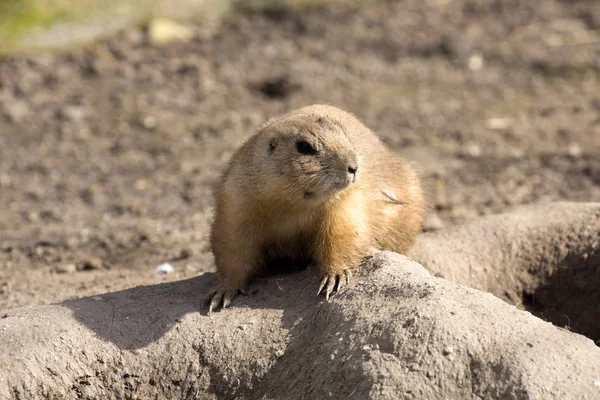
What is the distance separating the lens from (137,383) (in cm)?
486

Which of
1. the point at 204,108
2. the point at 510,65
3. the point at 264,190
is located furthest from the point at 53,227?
the point at 510,65

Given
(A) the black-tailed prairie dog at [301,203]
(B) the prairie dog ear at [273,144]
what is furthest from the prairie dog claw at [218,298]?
(B) the prairie dog ear at [273,144]

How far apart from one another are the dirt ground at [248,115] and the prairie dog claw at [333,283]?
5.68 ft

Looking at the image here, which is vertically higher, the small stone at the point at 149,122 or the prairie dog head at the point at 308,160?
the prairie dog head at the point at 308,160

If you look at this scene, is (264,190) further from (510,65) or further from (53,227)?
(510,65)

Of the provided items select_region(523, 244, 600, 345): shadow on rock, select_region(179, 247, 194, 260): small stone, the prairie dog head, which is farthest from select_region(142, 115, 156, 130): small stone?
select_region(523, 244, 600, 345): shadow on rock

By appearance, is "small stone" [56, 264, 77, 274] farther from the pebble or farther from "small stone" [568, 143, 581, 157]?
"small stone" [568, 143, 581, 157]

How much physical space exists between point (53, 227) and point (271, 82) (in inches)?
145

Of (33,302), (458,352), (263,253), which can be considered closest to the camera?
(458,352)

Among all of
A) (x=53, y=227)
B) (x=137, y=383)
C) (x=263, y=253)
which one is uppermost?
(x=263, y=253)

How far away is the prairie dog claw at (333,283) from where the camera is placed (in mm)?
4801

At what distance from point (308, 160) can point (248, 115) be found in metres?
5.33

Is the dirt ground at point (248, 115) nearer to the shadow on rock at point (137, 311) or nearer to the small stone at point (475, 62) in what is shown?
the small stone at point (475, 62)

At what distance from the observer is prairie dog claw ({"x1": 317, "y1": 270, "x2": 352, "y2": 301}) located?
4.80 metres
